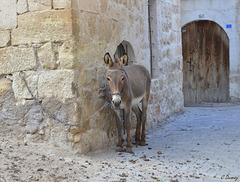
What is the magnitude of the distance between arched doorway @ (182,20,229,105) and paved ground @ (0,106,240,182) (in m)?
5.57

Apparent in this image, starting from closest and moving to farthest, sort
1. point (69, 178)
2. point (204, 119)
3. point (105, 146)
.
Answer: point (69, 178) → point (105, 146) → point (204, 119)

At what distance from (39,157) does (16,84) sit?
1.20 m

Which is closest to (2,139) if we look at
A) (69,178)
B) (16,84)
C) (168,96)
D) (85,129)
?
Result: (16,84)

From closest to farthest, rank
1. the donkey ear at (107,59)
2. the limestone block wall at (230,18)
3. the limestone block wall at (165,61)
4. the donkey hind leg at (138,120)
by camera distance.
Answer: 1. the donkey ear at (107,59)
2. the donkey hind leg at (138,120)
3. the limestone block wall at (165,61)
4. the limestone block wall at (230,18)

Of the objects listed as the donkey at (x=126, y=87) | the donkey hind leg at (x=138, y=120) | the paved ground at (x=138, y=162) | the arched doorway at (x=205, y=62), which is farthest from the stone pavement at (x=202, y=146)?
the arched doorway at (x=205, y=62)

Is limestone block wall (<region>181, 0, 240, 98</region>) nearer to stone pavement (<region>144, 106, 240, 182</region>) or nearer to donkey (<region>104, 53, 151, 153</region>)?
stone pavement (<region>144, 106, 240, 182</region>)

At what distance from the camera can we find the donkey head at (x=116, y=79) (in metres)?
5.21

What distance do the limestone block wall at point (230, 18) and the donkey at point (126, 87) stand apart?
6.15 meters

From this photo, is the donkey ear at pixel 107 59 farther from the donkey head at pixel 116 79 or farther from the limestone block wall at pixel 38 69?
the limestone block wall at pixel 38 69

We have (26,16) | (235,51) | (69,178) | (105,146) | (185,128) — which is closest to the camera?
(69,178)

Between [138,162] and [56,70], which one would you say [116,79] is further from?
[138,162]

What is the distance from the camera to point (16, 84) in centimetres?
542

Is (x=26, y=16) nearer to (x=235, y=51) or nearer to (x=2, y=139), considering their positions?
(x=2, y=139)

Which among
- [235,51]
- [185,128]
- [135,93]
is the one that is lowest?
[185,128]
